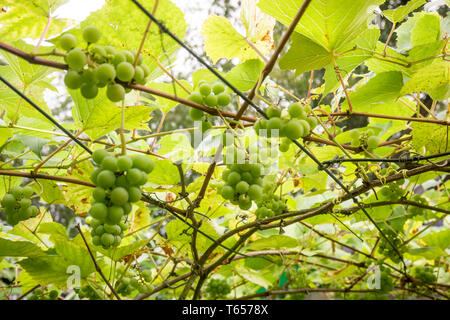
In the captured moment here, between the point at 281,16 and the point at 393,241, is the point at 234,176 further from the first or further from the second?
the point at 393,241

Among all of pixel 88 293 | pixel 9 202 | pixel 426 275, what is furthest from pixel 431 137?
pixel 88 293

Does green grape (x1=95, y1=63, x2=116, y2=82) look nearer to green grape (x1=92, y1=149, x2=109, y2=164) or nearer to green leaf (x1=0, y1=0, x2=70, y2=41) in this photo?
green grape (x1=92, y1=149, x2=109, y2=164)

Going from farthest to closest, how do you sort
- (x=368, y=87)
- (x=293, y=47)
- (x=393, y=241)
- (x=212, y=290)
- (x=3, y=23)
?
(x=212, y=290) < (x=393, y=241) < (x=368, y=87) < (x=293, y=47) < (x=3, y=23)

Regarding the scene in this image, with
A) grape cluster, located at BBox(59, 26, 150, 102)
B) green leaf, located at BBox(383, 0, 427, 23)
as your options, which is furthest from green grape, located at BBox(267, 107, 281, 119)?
green leaf, located at BBox(383, 0, 427, 23)

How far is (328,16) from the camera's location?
586 millimetres

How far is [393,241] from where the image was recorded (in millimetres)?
1101

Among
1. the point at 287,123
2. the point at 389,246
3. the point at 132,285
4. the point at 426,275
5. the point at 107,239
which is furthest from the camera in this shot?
the point at 426,275

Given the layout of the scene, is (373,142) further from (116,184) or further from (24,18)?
(24,18)

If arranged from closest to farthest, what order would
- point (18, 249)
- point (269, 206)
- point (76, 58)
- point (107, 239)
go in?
1. point (76, 58)
2. point (107, 239)
3. point (18, 249)
4. point (269, 206)

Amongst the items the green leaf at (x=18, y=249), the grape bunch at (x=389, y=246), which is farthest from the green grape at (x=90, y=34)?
the grape bunch at (x=389, y=246)

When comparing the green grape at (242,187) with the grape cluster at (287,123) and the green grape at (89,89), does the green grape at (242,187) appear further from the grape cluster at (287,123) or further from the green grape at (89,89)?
the green grape at (89,89)

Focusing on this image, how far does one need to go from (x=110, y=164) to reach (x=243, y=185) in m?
0.21
